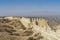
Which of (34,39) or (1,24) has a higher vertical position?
(1,24)

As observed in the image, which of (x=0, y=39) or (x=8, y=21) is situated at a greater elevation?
(x=8, y=21)

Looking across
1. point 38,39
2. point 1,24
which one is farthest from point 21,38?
point 1,24

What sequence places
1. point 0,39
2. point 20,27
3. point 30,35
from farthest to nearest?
point 20,27
point 30,35
point 0,39

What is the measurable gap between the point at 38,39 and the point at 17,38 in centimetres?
260

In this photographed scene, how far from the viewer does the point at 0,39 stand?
22.2 m

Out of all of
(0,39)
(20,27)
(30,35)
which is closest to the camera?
(0,39)

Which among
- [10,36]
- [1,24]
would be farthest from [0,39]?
[1,24]

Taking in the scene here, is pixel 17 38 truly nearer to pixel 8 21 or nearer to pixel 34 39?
pixel 34 39

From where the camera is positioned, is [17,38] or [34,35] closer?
[17,38]

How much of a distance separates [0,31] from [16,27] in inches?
94.1

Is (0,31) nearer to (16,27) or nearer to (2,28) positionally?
(2,28)

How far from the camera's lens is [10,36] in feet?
74.2

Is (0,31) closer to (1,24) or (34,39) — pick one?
(1,24)

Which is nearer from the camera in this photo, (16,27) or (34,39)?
(34,39)
